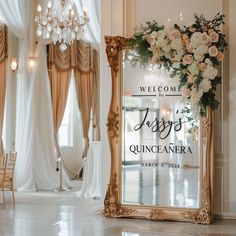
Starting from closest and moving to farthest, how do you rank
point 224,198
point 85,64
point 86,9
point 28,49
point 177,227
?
1. point 177,227
2. point 224,198
3. point 86,9
4. point 28,49
5. point 85,64

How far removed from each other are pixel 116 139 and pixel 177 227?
1617 mm

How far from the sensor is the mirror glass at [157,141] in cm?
712

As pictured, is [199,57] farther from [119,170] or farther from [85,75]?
[85,75]

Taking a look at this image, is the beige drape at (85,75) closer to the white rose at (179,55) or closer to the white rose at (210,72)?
the white rose at (179,55)

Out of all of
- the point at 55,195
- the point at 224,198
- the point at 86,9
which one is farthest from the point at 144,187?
the point at 86,9

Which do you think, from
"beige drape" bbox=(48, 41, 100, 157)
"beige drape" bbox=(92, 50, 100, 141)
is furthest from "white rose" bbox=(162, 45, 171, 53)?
"beige drape" bbox=(92, 50, 100, 141)

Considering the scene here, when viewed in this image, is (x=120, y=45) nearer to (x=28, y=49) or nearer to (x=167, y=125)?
(x=167, y=125)

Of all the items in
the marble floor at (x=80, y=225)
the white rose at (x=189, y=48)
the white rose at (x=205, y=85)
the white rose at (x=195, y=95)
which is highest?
the white rose at (x=189, y=48)

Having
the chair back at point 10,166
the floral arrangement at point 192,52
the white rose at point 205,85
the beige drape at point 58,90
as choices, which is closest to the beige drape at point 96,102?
the beige drape at point 58,90

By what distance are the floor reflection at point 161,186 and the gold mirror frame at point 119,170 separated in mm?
87

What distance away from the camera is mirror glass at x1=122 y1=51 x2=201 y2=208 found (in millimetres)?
7117

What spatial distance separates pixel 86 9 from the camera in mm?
9453

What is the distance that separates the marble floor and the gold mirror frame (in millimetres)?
152

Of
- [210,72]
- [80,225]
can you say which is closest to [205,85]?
[210,72]
